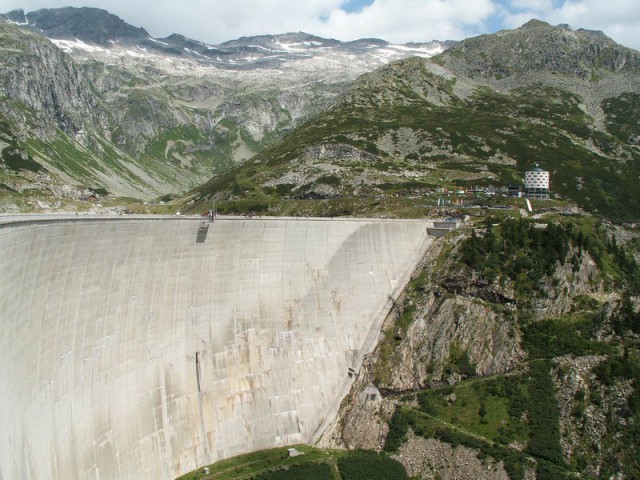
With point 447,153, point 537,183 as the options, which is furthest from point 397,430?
point 447,153

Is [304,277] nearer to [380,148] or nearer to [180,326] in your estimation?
[180,326]

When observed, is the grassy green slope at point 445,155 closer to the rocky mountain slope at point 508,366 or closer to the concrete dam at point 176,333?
the rocky mountain slope at point 508,366

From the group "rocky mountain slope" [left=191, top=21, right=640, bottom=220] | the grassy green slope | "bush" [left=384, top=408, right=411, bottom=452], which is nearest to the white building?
"rocky mountain slope" [left=191, top=21, right=640, bottom=220]

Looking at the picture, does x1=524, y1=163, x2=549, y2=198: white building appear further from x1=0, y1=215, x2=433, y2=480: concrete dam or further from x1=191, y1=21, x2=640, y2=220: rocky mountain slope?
x1=0, y1=215, x2=433, y2=480: concrete dam

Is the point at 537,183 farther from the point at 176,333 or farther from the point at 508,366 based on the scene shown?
the point at 176,333

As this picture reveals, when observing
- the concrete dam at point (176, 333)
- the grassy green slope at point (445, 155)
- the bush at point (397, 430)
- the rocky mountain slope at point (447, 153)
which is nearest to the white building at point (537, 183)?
the rocky mountain slope at point (447, 153)

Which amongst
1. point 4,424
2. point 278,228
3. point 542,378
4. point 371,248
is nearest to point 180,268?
point 278,228
